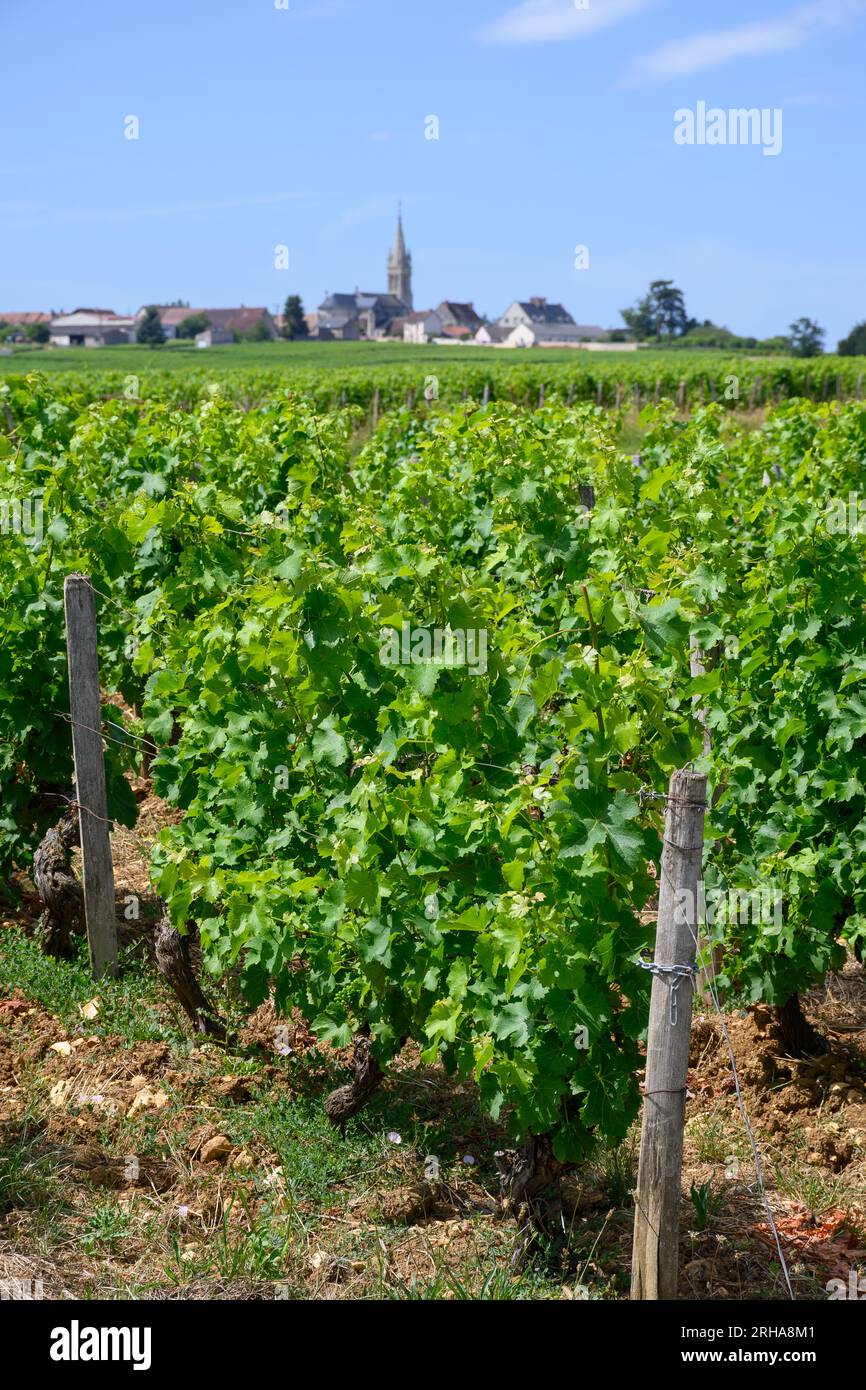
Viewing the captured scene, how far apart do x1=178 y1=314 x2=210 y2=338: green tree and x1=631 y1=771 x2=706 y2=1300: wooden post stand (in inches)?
4720

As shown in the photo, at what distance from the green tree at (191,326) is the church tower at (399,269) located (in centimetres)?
5729

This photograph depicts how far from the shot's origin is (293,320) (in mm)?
113812

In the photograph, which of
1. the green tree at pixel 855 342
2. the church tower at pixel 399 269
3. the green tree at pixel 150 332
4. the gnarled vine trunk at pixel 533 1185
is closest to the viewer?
the gnarled vine trunk at pixel 533 1185

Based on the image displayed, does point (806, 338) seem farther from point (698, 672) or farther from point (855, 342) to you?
point (698, 672)

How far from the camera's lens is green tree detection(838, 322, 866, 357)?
80.1 m

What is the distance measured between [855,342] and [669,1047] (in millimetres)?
85525

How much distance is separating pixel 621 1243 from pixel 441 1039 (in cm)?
102

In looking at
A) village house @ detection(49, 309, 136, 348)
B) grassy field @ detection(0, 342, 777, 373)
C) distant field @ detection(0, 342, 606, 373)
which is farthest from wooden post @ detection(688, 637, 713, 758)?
village house @ detection(49, 309, 136, 348)

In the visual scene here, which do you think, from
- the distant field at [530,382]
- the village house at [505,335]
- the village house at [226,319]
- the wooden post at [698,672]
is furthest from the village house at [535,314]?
the wooden post at [698,672]

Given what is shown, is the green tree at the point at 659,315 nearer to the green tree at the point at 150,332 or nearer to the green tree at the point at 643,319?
the green tree at the point at 643,319

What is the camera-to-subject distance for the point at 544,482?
6.73m

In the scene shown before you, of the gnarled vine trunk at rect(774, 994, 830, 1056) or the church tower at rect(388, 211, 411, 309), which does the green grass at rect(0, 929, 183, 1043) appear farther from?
the church tower at rect(388, 211, 411, 309)

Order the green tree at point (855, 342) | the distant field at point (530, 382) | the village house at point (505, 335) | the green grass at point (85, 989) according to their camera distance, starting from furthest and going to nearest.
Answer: the village house at point (505, 335) → the green tree at point (855, 342) → the distant field at point (530, 382) → the green grass at point (85, 989)

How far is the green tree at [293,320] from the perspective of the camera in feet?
373
